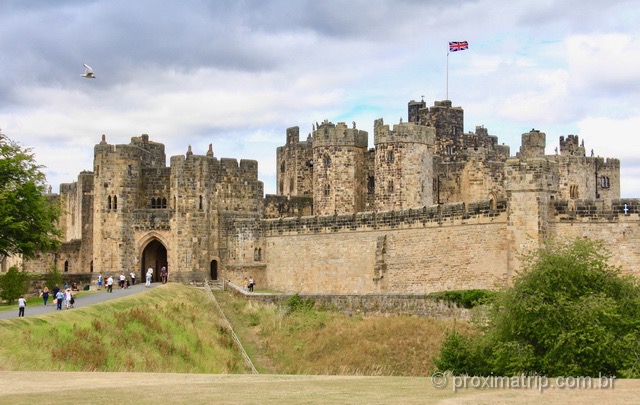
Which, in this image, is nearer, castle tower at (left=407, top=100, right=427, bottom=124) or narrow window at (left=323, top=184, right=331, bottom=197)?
narrow window at (left=323, top=184, right=331, bottom=197)

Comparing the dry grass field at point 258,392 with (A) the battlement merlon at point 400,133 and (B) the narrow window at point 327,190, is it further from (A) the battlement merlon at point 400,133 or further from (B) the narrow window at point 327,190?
(B) the narrow window at point 327,190

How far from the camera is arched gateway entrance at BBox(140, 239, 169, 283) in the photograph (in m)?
61.2

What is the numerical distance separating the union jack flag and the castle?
509cm

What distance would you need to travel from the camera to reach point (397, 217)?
49.5 meters

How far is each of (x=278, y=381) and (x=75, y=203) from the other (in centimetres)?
5042

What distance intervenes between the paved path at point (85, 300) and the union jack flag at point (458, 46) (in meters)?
23.0

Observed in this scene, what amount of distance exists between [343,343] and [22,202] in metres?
15.4

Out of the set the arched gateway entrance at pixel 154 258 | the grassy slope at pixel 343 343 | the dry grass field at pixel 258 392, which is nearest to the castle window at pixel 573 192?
the arched gateway entrance at pixel 154 258

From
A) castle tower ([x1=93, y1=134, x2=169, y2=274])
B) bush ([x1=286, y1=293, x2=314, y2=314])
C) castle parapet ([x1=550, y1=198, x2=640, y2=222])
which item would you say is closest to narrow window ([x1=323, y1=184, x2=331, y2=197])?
castle tower ([x1=93, y1=134, x2=169, y2=274])

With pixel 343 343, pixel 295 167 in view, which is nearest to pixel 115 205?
pixel 295 167

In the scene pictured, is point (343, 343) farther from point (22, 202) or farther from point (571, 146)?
point (571, 146)

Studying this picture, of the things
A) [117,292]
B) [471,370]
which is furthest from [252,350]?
[471,370]

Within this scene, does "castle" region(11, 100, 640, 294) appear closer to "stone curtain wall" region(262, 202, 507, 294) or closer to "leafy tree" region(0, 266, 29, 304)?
"stone curtain wall" region(262, 202, 507, 294)

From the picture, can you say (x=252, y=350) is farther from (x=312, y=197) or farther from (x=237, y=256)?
(x=312, y=197)
